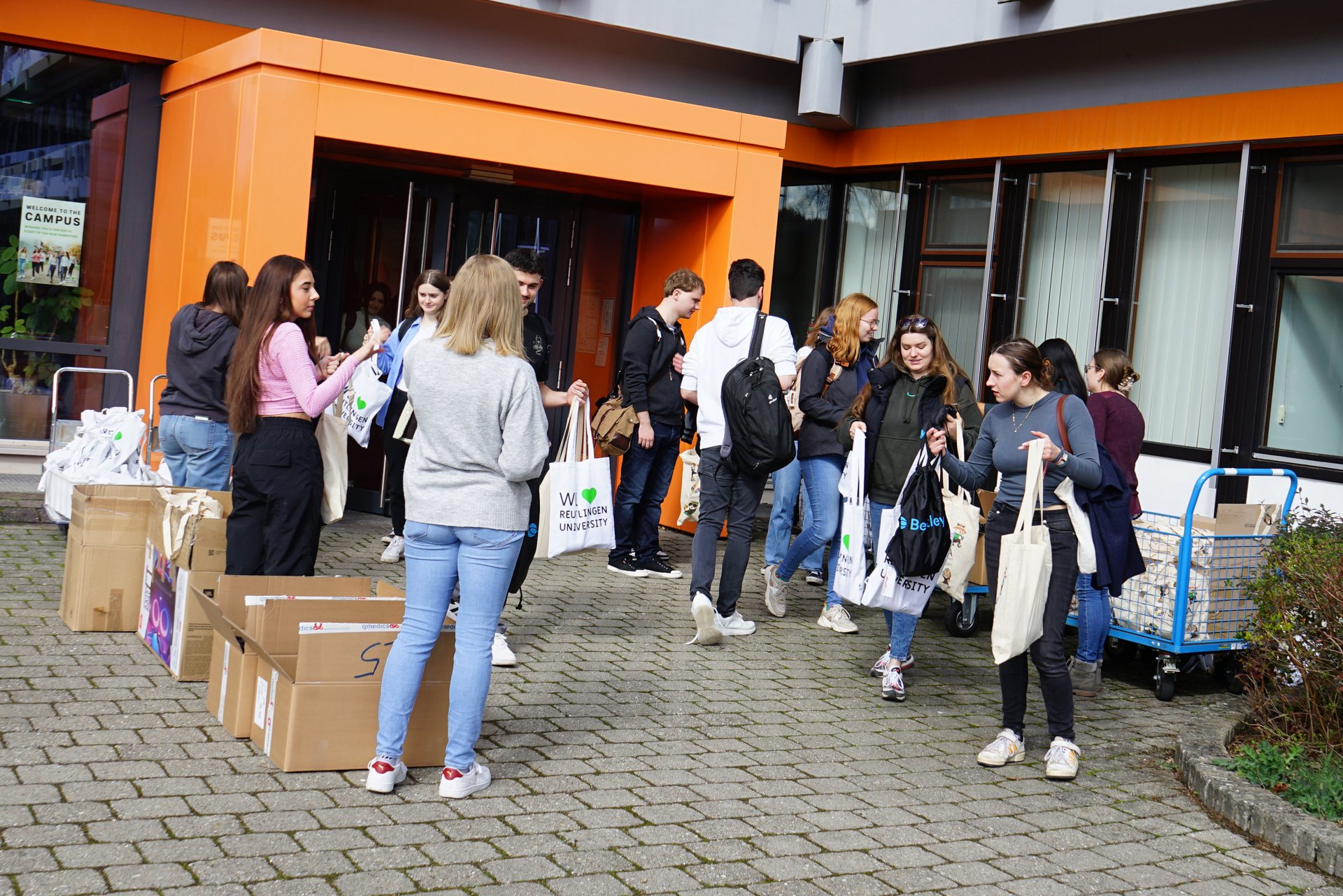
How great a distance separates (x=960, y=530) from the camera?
650 cm

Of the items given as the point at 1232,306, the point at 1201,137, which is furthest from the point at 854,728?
the point at 1201,137

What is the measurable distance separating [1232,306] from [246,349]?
738cm

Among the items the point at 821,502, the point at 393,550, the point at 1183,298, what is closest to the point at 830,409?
the point at 821,502

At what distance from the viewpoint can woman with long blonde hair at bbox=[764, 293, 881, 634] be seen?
802cm

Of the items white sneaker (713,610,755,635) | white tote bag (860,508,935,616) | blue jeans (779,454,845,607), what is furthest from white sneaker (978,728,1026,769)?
blue jeans (779,454,845,607)

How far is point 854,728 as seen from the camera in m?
6.14

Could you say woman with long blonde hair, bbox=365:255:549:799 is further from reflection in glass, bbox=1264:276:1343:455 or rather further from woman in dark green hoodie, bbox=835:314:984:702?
reflection in glass, bbox=1264:276:1343:455

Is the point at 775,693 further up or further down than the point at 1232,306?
further down

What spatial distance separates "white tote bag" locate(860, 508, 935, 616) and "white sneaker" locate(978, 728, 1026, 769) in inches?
34.2

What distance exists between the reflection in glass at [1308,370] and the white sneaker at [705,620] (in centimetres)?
489

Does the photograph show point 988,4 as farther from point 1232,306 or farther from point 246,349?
point 246,349

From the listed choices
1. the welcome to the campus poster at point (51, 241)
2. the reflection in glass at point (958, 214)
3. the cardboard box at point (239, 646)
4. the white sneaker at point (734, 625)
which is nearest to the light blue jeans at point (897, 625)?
the white sneaker at point (734, 625)

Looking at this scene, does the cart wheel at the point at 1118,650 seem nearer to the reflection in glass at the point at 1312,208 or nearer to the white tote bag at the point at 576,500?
the white tote bag at the point at 576,500

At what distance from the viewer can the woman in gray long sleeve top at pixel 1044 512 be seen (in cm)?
562
